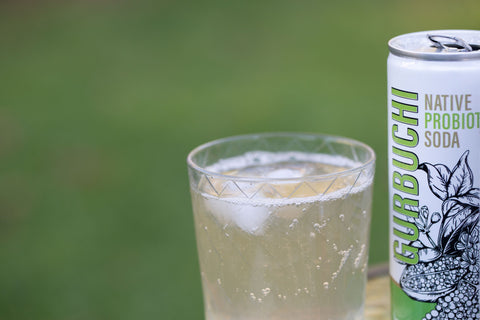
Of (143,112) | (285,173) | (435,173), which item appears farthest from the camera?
(143,112)

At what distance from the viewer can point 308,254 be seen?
2.80ft

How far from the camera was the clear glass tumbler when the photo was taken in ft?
2.77

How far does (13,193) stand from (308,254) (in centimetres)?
192

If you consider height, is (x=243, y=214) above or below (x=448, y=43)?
below

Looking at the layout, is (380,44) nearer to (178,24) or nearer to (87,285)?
(178,24)

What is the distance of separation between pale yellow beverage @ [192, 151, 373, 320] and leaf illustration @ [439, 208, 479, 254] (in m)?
0.10

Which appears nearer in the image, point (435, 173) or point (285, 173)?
point (435, 173)

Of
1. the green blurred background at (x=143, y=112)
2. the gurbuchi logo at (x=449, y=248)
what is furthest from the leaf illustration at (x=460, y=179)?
the green blurred background at (x=143, y=112)

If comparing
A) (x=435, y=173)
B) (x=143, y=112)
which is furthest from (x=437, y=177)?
(x=143, y=112)

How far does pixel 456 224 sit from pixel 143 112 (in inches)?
86.8

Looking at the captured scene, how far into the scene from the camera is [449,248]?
2.83ft

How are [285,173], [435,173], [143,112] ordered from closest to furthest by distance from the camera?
[435,173]
[285,173]
[143,112]

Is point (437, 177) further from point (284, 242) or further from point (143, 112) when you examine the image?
point (143, 112)

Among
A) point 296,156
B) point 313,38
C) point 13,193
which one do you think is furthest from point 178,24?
point 296,156
